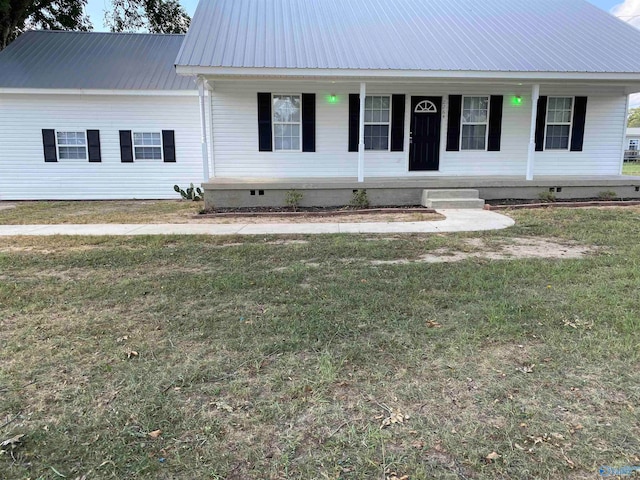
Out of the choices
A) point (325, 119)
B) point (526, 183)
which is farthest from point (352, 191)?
point (526, 183)

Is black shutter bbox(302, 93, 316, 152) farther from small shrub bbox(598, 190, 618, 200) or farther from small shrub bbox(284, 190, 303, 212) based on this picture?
small shrub bbox(598, 190, 618, 200)

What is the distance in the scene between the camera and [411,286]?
482 centimetres

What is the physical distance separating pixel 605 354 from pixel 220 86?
10926 millimetres

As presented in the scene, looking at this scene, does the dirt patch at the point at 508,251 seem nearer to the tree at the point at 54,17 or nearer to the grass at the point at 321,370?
the grass at the point at 321,370

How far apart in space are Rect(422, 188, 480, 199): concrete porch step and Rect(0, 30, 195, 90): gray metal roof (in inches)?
324

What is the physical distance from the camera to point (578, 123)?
41.5ft

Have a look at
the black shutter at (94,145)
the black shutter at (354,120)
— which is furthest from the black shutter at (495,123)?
the black shutter at (94,145)

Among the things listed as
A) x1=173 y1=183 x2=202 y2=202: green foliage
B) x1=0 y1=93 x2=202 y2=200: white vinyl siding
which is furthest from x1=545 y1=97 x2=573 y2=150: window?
x1=0 y1=93 x2=202 y2=200: white vinyl siding

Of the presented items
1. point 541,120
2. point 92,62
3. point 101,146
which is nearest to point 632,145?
point 541,120

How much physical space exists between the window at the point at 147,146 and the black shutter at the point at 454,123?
8.86 metres

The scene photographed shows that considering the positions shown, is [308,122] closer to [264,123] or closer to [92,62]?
[264,123]

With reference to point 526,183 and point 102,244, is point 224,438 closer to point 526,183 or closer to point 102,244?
point 102,244

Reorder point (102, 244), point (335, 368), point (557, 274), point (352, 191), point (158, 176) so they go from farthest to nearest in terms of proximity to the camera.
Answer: point (158, 176), point (352, 191), point (102, 244), point (557, 274), point (335, 368)

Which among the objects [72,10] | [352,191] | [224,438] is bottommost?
[224,438]
